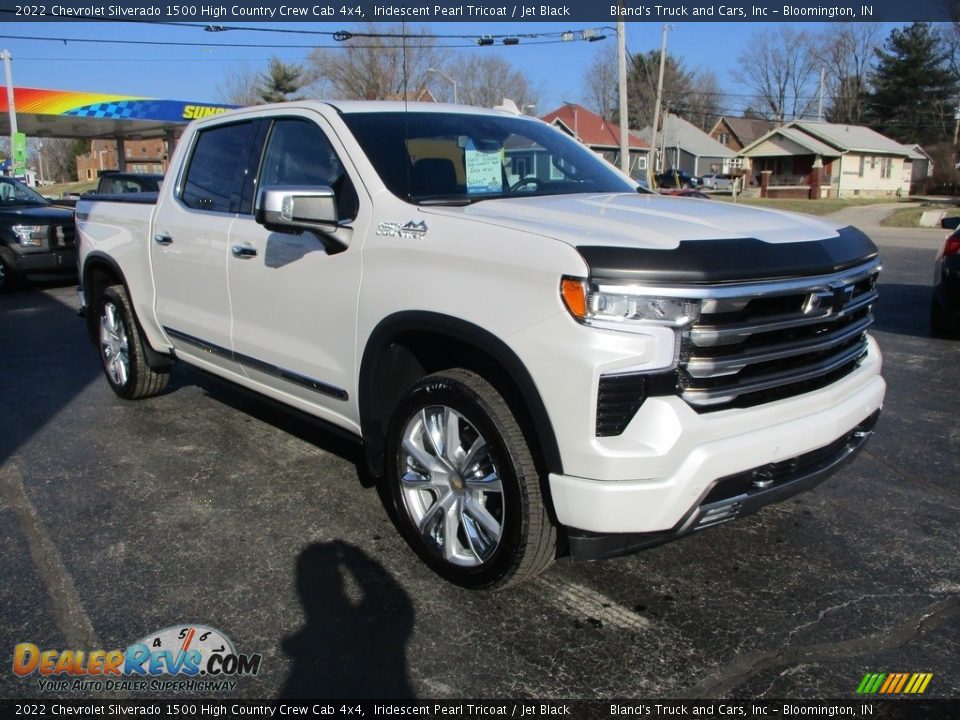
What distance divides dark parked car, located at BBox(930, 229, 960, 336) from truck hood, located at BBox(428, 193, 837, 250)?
509 cm

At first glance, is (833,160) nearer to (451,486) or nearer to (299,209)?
(299,209)

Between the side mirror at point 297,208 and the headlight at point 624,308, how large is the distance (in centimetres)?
127

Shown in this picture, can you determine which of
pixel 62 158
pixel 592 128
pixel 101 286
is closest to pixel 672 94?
pixel 592 128

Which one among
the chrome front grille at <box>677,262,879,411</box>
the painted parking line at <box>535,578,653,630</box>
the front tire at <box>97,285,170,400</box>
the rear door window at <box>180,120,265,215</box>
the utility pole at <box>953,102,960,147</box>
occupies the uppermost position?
the utility pole at <box>953,102,960,147</box>

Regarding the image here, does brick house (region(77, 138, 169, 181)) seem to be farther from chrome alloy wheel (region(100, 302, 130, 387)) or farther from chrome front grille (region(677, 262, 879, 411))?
chrome front grille (region(677, 262, 879, 411))

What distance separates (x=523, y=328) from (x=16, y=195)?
13.4 m

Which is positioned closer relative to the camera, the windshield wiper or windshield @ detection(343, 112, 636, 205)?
the windshield wiper

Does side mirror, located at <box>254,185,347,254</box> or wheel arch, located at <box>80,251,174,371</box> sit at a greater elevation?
side mirror, located at <box>254,185,347,254</box>

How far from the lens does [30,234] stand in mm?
11938

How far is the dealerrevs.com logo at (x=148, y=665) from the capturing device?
2684mm

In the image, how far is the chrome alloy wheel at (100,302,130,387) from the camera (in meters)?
5.74

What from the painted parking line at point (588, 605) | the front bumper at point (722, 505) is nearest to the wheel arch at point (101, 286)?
the painted parking line at point (588, 605)

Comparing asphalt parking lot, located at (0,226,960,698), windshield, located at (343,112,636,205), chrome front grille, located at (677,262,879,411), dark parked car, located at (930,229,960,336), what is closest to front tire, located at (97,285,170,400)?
asphalt parking lot, located at (0,226,960,698)

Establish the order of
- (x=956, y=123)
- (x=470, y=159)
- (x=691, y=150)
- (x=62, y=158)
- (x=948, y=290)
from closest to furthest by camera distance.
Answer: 1. (x=470, y=159)
2. (x=948, y=290)
3. (x=956, y=123)
4. (x=691, y=150)
5. (x=62, y=158)
